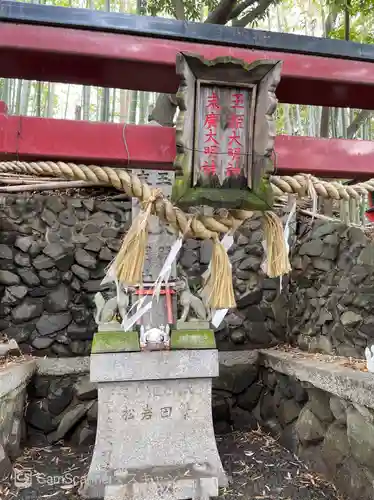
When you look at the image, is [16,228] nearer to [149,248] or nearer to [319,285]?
[149,248]

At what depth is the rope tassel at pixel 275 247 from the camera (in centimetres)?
154

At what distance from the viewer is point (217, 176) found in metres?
1.40

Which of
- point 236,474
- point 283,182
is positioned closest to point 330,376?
point 236,474

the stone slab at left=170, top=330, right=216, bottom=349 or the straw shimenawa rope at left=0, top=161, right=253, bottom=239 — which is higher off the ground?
the straw shimenawa rope at left=0, top=161, right=253, bottom=239

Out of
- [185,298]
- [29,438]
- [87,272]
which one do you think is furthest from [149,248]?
[29,438]

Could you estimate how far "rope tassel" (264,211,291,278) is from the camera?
1.54 metres

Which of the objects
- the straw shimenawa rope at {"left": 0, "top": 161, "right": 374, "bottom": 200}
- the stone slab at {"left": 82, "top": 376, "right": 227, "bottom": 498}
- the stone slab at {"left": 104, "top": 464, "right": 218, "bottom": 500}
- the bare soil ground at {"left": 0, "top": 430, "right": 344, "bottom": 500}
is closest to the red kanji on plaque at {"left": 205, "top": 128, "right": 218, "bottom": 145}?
the straw shimenawa rope at {"left": 0, "top": 161, "right": 374, "bottom": 200}

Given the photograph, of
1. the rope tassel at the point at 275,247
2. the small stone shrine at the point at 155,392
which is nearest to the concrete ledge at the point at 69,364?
the small stone shrine at the point at 155,392

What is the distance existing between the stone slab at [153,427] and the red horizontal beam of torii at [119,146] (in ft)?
5.71

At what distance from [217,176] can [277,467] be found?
103 inches

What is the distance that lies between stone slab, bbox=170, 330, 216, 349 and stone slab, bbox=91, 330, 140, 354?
0.26 meters

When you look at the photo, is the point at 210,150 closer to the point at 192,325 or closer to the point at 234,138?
the point at 234,138

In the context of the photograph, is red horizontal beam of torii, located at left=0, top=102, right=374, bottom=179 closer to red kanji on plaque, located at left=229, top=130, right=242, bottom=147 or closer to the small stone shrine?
red kanji on plaque, located at left=229, top=130, right=242, bottom=147

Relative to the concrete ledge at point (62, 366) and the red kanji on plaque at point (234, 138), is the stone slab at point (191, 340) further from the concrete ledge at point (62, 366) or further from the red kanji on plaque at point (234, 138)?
the red kanji on plaque at point (234, 138)
